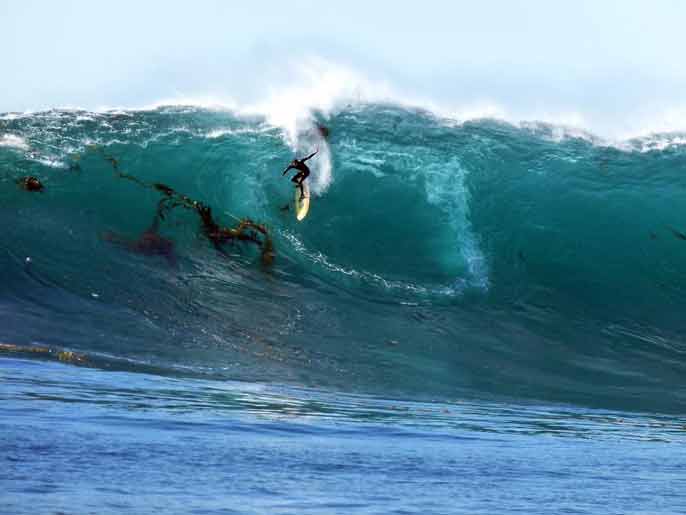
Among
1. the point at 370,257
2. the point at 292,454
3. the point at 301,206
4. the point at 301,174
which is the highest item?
the point at 301,174

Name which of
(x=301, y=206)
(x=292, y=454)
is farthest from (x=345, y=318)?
(x=292, y=454)

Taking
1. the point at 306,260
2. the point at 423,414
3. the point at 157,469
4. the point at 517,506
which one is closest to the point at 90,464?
the point at 157,469

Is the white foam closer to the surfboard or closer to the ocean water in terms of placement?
the ocean water

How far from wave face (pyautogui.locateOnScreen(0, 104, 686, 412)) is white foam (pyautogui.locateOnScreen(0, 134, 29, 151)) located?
0.02m

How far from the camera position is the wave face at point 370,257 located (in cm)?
812

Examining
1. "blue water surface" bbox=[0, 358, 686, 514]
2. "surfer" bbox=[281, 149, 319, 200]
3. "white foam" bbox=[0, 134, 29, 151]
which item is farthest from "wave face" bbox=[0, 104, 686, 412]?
"blue water surface" bbox=[0, 358, 686, 514]

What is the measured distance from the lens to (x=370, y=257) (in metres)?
11.0

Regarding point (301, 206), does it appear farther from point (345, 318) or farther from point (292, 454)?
point (292, 454)

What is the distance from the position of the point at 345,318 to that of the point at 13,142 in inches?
198

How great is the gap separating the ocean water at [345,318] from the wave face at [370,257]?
0.04m

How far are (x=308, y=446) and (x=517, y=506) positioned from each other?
115cm

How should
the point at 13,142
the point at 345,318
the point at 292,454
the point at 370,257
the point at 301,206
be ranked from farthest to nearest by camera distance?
the point at 13,142
the point at 301,206
the point at 370,257
the point at 345,318
the point at 292,454

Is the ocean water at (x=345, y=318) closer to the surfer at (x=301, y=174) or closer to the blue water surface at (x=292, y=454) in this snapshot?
the blue water surface at (x=292, y=454)

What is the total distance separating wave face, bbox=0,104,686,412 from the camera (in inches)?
320
